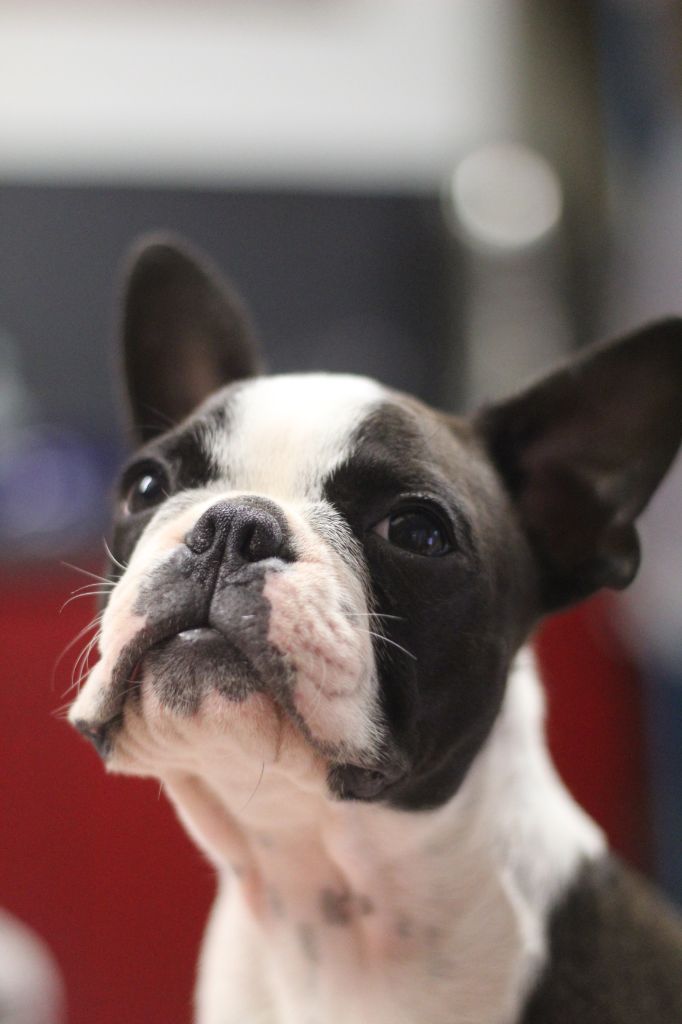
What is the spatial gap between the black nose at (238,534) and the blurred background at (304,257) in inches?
52.3

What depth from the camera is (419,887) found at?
1175 mm

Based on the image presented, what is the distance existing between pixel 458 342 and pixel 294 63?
4.64 ft

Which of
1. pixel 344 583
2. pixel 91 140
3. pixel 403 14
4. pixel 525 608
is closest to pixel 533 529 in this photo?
pixel 525 608

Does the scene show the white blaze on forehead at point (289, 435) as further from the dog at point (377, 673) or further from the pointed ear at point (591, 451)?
the pointed ear at point (591, 451)

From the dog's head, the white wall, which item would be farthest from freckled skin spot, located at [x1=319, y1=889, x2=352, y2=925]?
the white wall

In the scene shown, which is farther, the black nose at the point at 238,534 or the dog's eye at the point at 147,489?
the dog's eye at the point at 147,489

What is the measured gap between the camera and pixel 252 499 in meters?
1.00

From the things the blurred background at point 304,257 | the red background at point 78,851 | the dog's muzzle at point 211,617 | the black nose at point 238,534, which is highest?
the black nose at point 238,534

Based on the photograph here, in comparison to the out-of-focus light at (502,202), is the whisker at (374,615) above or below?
above

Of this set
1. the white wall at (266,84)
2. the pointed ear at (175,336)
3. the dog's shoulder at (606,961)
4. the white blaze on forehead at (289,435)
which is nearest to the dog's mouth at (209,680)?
the white blaze on forehead at (289,435)

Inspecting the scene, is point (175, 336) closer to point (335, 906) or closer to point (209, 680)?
point (209, 680)

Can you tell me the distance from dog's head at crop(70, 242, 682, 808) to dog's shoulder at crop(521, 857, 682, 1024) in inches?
9.2

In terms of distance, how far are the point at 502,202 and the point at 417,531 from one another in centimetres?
289

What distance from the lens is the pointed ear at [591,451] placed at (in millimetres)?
1259
